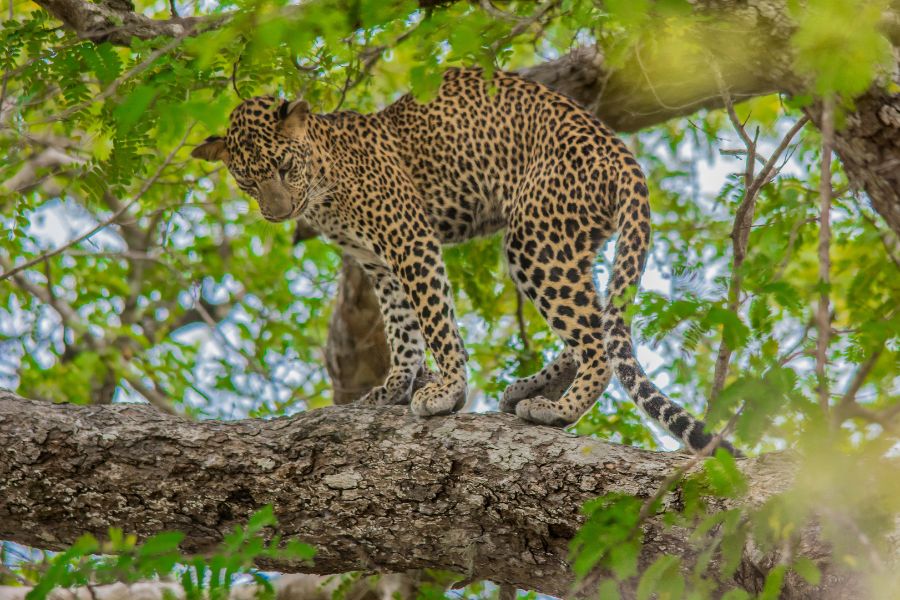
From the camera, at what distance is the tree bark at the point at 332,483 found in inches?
222

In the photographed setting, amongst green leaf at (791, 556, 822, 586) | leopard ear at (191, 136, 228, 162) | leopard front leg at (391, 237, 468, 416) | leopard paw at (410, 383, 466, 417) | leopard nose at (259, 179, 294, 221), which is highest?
leopard ear at (191, 136, 228, 162)

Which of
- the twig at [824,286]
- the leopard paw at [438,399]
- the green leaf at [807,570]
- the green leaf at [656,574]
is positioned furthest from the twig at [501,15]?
the green leaf at [807,570]

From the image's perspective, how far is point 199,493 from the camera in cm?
589

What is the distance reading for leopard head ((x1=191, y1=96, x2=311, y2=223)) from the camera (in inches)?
301

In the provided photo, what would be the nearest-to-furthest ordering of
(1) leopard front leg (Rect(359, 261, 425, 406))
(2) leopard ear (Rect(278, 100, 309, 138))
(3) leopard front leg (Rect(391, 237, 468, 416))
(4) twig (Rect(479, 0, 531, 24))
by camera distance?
(4) twig (Rect(479, 0, 531, 24))
(3) leopard front leg (Rect(391, 237, 468, 416))
(2) leopard ear (Rect(278, 100, 309, 138))
(1) leopard front leg (Rect(359, 261, 425, 406))

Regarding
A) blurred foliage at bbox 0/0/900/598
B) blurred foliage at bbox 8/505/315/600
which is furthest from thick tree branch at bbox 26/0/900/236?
blurred foliage at bbox 8/505/315/600

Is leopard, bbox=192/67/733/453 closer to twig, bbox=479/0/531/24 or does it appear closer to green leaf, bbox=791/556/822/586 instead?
twig, bbox=479/0/531/24

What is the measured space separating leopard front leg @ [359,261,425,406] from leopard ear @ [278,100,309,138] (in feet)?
3.77

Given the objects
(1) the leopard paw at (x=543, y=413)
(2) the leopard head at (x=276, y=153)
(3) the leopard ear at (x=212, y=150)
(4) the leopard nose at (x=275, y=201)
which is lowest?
(1) the leopard paw at (x=543, y=413)

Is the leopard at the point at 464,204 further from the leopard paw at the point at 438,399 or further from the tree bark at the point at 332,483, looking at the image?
the tree bark at the point at 332,483

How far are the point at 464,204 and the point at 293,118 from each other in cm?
137

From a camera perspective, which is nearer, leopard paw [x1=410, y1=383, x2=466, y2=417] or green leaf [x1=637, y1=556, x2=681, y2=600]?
green leaf [x1=637, y1=556, x2=681, y2=600]

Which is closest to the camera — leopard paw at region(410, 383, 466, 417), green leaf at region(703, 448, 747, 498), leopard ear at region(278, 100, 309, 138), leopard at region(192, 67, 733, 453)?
green leaf at region(703, 448, 747, 498)

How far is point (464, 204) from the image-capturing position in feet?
26.3
